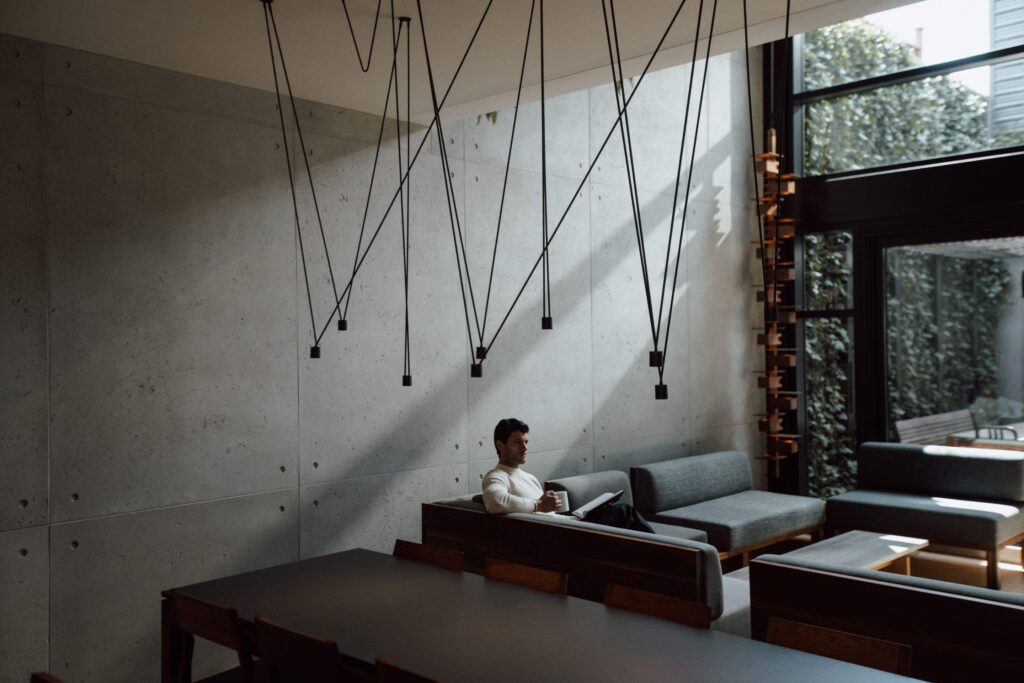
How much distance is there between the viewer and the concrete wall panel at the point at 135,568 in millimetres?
4246

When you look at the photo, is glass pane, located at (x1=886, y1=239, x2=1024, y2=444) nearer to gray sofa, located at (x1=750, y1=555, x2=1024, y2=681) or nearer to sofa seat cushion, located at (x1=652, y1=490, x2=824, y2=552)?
sofa seat cushion, located at (x1=652, y1=490, x2=824, y2=552)

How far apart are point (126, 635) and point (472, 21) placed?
3511 mm

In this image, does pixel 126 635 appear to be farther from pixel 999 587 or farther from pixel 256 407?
pixel 999 587

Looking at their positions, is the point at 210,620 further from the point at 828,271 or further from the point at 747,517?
the point at 828,271

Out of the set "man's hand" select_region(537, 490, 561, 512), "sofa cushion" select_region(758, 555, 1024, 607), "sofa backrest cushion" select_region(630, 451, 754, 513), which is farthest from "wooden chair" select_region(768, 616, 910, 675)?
"sofa backrest cushion" select_region(630, 451, 754, 513)

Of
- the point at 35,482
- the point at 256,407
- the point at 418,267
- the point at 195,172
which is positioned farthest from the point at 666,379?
the point at 35,482

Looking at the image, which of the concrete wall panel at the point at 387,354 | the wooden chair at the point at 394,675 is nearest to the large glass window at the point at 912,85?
the concrete wall panel at the point at 387,354

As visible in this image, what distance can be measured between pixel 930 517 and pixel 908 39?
14.6ft

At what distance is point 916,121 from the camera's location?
793 cm

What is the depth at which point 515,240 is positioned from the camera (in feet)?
21.5

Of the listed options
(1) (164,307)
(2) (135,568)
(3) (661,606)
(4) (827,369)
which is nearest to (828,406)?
(4) (827,369)

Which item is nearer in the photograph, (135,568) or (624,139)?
(624,139)

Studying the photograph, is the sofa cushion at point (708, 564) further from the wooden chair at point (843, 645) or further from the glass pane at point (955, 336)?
the glass pane at point (955, 336)

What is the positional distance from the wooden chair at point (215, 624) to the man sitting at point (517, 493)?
1864mm
